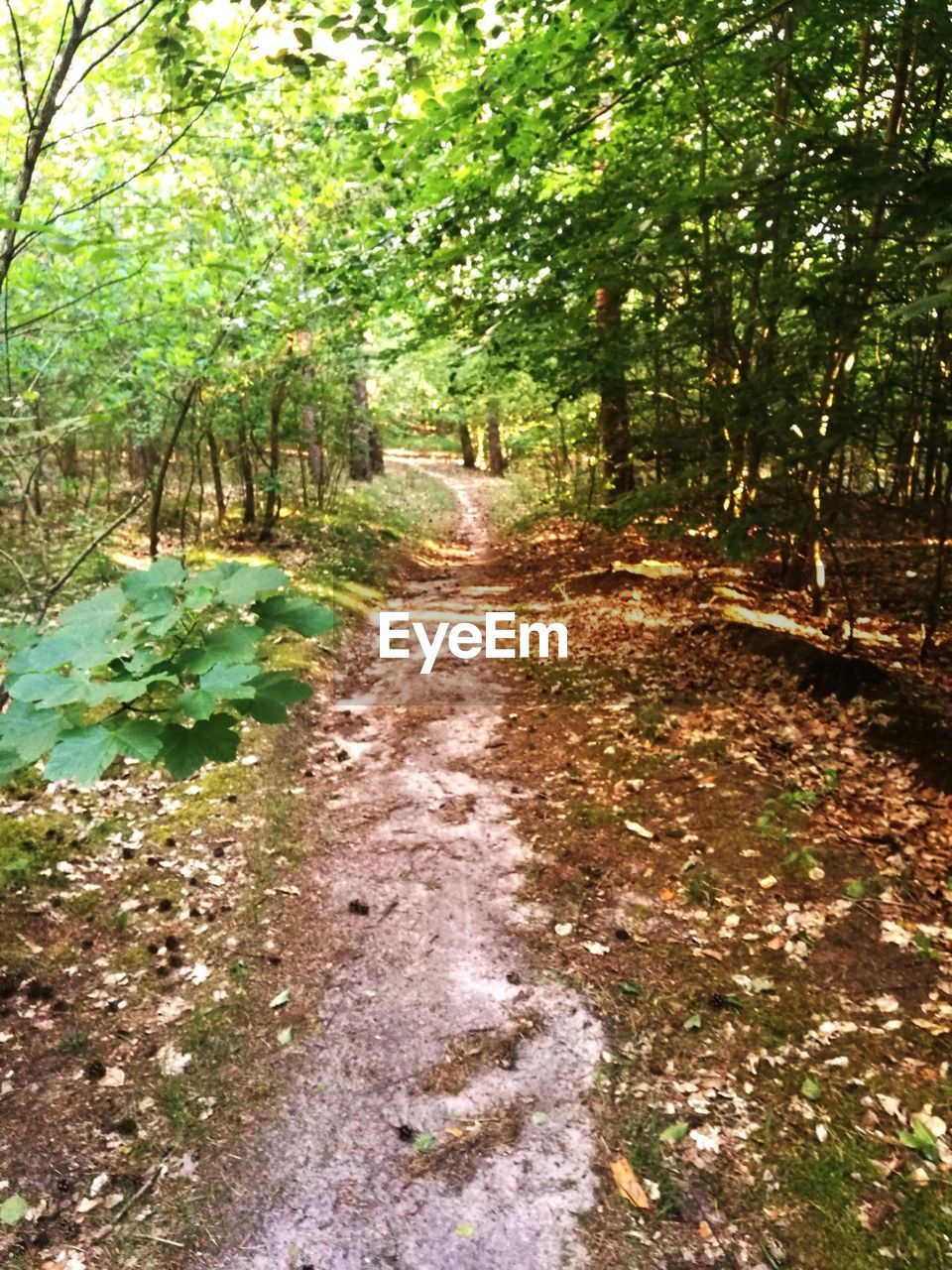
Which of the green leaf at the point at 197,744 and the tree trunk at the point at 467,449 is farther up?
the tree trunk at the point at 467,449

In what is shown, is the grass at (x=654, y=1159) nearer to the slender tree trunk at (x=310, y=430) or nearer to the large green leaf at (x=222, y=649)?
the large green leaf at (x=222, y=649)

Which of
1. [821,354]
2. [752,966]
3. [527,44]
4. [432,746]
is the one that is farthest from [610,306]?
[752,966]

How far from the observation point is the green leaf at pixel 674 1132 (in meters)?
3.49

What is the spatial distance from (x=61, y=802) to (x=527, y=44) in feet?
21.2

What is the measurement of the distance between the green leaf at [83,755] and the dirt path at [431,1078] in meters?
2.63

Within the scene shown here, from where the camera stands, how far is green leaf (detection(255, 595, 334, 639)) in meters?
2.09

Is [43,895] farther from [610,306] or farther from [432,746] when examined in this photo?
[610,306]

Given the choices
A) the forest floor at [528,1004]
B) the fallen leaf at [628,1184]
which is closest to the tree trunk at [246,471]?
the forest floor at [528,1004]

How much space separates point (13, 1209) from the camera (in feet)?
10.6

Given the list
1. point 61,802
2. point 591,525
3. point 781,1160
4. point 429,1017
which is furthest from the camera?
point 591,525

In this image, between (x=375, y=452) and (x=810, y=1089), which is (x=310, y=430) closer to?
(x=375, y=452)

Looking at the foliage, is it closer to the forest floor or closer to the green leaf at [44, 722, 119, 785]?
the green leaf at [44, 722, 119, 785]

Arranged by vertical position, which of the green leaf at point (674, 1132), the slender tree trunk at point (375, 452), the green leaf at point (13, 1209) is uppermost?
the slender tree trunk at point (375, 452)

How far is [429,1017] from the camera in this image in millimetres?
4242
